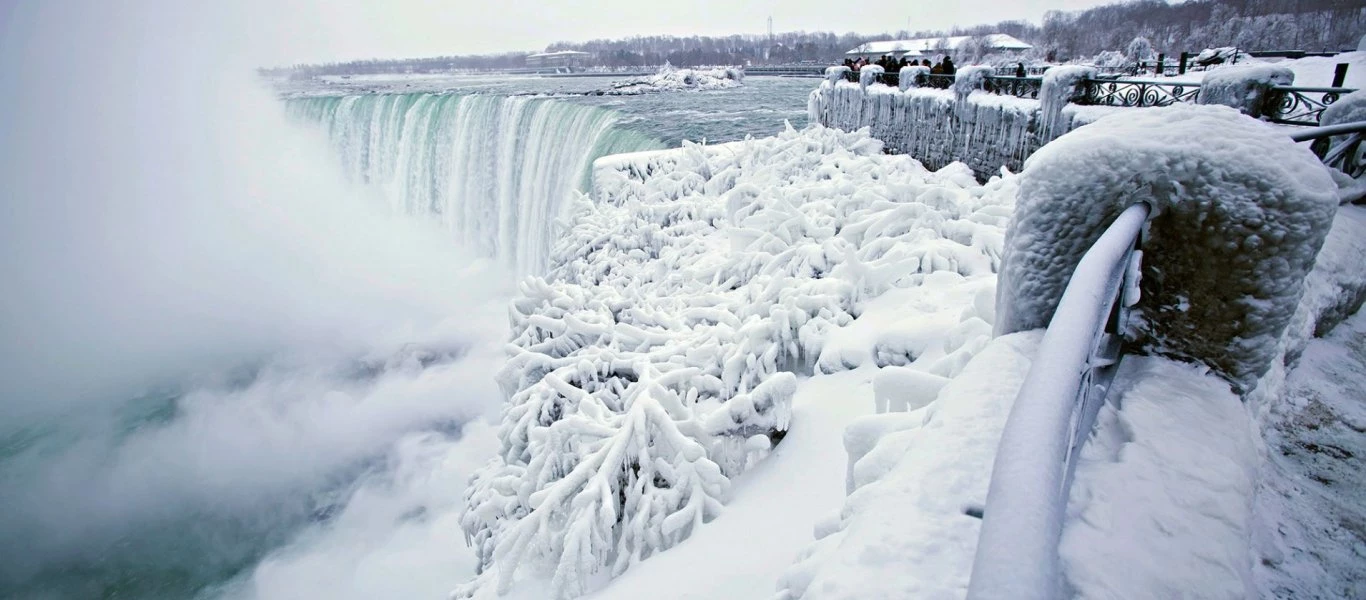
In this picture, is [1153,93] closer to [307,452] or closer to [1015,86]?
[1015,86]

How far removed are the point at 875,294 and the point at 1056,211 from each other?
15.2 feet

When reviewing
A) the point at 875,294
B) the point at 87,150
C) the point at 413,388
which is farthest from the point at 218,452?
the point at 87,150

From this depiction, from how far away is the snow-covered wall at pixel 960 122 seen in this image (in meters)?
10.1

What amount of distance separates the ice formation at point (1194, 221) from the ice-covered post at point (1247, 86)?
7.27 m

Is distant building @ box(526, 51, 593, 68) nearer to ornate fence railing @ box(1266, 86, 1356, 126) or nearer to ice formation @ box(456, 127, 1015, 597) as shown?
ice formation @ box(456, 127, 1015, 597)

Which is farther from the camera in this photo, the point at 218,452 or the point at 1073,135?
the point at 218,452

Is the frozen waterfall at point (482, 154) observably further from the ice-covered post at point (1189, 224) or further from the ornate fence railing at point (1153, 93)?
the ice-covered post at point (1189, 224)

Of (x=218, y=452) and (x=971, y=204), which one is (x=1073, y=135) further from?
(x=218, y=452)

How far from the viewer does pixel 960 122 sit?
12688mm

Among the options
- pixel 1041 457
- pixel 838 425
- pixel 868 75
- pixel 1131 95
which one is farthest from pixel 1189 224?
pixel 868 75

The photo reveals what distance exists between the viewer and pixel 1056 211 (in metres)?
2.21

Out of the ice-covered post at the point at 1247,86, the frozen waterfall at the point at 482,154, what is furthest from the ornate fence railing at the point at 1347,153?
the frozen waterfall at the point at 482,154

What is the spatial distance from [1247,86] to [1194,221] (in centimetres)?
777

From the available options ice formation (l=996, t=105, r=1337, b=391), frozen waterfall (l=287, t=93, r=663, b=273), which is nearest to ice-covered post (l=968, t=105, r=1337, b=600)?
ice formation (l=996, t=105, r=1337, b=391)
